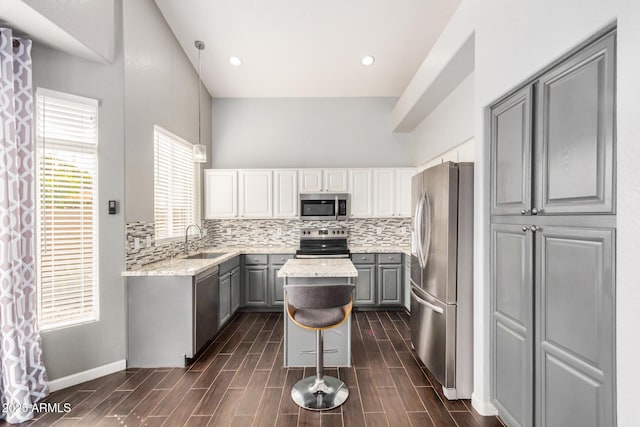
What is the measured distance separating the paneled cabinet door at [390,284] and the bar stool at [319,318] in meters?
2.10

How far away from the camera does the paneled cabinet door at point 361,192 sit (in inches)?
190

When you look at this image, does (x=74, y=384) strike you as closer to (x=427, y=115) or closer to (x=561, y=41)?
(x=561, y=41)

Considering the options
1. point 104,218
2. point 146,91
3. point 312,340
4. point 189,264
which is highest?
point 146,91

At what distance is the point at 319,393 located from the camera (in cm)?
243

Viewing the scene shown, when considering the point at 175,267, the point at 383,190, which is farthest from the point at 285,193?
the point at 175,267

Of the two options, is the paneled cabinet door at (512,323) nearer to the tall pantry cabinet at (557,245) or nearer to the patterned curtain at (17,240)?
the tall pantry cabinet at (557,245)

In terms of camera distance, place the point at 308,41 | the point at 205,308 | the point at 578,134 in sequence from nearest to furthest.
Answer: the point at 578,134 → the point at 205,308 → the point at 308,41

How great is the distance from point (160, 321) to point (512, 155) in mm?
3224

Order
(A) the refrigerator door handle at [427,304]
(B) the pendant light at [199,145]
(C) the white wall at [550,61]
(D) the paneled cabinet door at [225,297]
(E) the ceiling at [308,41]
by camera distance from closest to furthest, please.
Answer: (C) the white wall at [550,61] < (A) the refrigerator door handle at [427,304] < (E) the ceiling at [308,41] < (B) the pendant light at [199,145] < (D) the paneled cabinet door at [225,297]

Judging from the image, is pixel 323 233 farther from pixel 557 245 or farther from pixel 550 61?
pixel 550 61

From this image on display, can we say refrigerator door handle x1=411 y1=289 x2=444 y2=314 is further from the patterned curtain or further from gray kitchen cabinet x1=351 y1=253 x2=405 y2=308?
the patterned curtain

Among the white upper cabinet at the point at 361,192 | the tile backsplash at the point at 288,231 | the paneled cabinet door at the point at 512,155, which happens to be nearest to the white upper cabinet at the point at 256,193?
the tile backsplash at the point at 288,231

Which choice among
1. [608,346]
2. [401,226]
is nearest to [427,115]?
[401,226]

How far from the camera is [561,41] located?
1475 millimetres
